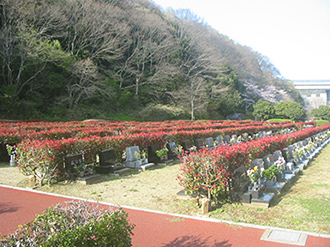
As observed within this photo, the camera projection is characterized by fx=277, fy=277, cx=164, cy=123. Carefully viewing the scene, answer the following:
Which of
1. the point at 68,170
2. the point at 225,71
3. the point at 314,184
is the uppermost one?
the point at 225,71

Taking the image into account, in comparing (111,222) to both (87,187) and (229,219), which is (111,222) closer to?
(229,219)

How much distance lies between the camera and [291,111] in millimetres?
56062

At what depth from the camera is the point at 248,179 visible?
6.48 m

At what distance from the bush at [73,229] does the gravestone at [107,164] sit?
5923 mm

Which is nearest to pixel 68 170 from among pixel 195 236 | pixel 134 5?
pixel 195 236

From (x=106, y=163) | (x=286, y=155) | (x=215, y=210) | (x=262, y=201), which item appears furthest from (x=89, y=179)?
(x=286, y=155)

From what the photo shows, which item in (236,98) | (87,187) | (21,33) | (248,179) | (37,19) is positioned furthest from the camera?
(236,98)

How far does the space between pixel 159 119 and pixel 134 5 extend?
24.3 metres

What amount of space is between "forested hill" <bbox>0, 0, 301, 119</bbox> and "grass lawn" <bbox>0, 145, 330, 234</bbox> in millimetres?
22031

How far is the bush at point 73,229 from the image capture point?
8.55 feet

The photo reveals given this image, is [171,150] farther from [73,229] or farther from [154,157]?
[73,229]

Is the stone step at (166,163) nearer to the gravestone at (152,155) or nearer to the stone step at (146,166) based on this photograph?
the gravestone at (152,155)

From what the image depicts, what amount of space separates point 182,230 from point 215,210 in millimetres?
1273

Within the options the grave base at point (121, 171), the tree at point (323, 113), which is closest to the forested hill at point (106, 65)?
the tree at point (323, 113)
